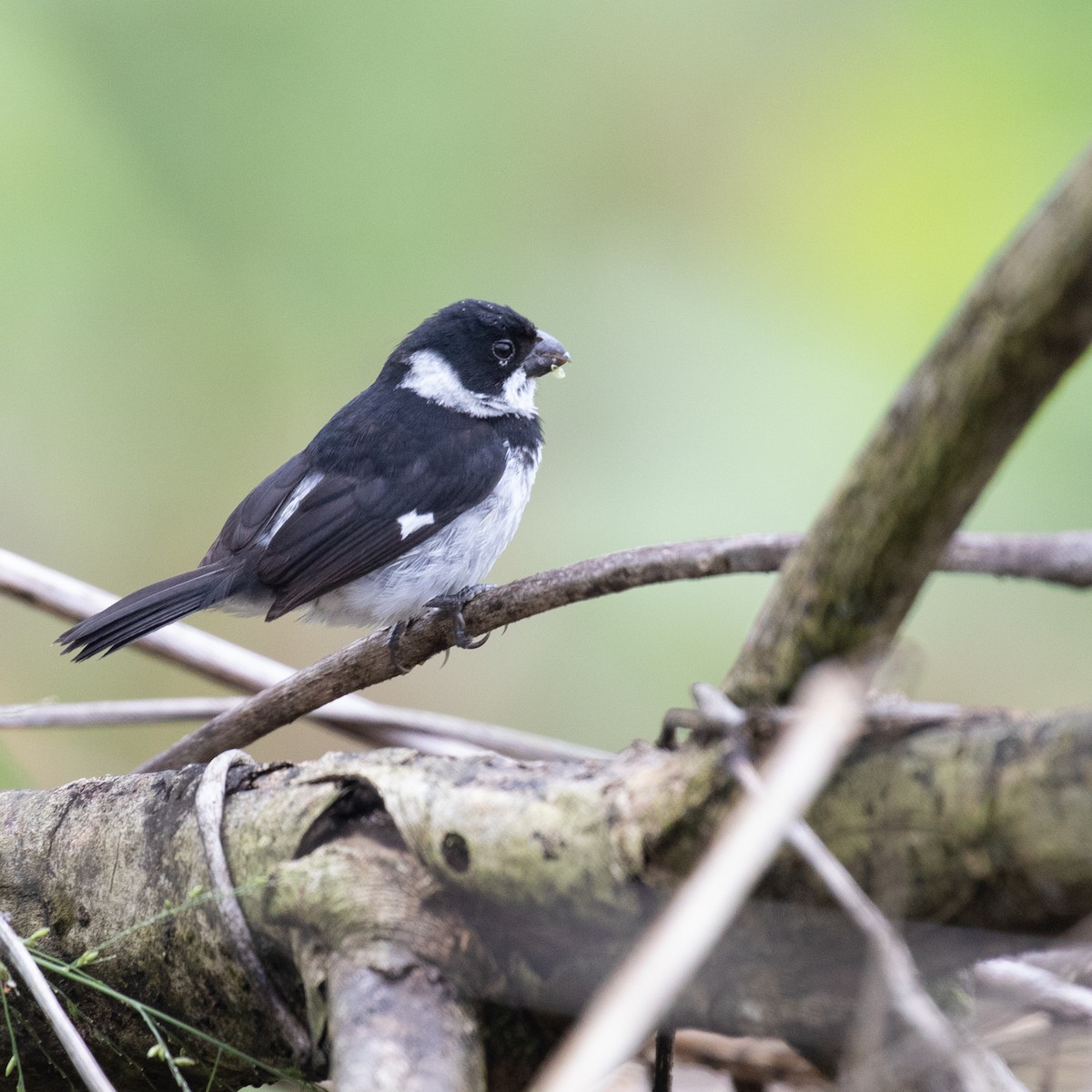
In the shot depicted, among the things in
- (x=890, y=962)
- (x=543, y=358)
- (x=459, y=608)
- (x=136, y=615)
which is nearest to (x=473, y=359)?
(x=543, y=358)

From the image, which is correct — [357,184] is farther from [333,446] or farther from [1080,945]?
[1080,945]

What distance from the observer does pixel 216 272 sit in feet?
12.3

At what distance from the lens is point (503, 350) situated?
3350 mm

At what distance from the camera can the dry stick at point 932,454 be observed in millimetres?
694

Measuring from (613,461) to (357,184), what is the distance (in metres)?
1.21

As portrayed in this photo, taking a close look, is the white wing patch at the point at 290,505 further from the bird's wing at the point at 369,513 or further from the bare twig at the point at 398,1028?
the bare twig at the point at 398,1028

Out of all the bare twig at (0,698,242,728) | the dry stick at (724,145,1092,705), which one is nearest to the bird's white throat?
the bare twig at (0,698,242,728)

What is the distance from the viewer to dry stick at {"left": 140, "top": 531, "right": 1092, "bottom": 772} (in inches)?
33.1

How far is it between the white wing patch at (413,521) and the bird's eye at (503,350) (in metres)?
0.70

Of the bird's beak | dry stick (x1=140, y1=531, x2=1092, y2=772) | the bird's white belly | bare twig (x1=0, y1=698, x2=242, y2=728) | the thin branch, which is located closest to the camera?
dry stick (x1=140, y1=531, x2=1092, y2=772)

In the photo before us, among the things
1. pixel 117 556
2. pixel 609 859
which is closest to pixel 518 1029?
pixel 609 859

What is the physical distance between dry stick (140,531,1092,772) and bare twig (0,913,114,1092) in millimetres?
490

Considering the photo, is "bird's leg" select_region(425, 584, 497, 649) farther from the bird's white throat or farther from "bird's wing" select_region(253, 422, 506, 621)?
the bird's white throat

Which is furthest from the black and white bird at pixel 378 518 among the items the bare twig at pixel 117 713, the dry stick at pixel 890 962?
the dry stick at pixel 890 962
